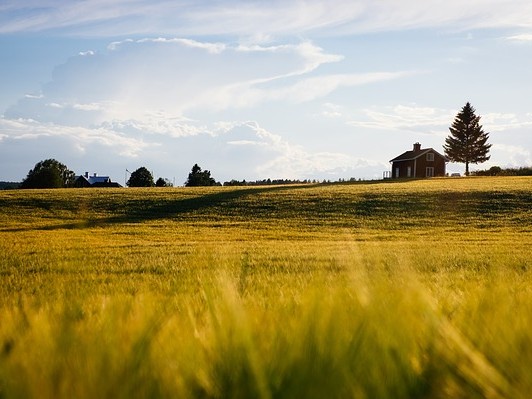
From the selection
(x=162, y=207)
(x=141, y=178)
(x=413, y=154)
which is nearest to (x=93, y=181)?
(x=141, y=178)

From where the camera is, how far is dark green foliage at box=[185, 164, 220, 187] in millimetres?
104750

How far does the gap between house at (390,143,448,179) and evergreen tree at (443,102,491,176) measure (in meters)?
5.89

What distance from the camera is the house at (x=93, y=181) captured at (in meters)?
129

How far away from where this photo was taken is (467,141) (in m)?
108

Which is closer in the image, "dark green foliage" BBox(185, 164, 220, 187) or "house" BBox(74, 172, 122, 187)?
"dark green foliage" BBox(185, 164, 220, 187)

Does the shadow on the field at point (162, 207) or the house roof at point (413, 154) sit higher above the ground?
the house roof at point (413, 154)

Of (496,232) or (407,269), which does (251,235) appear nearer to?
(496,232)

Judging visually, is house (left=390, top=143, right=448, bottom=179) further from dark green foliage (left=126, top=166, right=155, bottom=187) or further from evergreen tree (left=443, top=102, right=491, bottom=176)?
dark green foliage (left=126, top=166, right=155, bottom=187)

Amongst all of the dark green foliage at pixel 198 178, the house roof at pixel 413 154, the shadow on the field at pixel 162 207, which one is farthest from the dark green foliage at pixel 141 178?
the shadow on the field at pixel 162 207

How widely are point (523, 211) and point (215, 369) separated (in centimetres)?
4406

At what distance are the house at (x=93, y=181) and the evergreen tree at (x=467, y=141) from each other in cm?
7018

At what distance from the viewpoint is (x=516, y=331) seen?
124 centimetres

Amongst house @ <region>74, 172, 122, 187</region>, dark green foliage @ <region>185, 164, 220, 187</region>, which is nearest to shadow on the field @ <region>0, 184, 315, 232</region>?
dark green foliage @ <region>185, 164, 220, 187</region>

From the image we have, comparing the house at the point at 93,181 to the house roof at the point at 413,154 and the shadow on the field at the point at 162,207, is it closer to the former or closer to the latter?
the house roof at the point at 413,154
